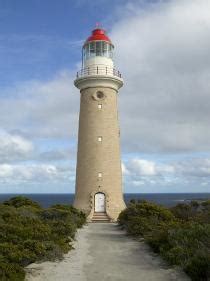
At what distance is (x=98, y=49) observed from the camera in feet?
91.9

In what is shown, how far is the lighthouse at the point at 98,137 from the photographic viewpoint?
27.0m

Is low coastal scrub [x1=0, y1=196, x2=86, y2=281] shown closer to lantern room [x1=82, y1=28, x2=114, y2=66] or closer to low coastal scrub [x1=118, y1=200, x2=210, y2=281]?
low coastal scrub [x1=118, y1=200, x2=210, y2=281]

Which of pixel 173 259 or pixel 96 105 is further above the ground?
pixel 96 105

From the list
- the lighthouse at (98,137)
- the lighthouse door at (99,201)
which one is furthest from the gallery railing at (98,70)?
the lighthouse door at (99,201)

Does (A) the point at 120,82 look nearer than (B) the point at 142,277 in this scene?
No

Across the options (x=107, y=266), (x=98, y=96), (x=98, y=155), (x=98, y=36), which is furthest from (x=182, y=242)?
(x=98, y=36)

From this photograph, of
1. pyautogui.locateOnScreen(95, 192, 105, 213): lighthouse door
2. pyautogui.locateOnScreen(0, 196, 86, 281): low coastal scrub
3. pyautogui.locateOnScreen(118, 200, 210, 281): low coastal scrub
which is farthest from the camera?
pyautogui.locateOnScreen(95, 192, 105, 213): lighthouse door

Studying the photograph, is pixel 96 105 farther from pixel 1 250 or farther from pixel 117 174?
pixel 1 250

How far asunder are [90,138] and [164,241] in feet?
45.5

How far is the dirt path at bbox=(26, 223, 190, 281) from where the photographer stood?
399 inches

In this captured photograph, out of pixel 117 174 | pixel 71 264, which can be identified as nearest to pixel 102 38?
pixel 117 174

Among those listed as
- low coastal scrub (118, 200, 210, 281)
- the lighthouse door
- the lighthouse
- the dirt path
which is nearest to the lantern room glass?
the lighthouse

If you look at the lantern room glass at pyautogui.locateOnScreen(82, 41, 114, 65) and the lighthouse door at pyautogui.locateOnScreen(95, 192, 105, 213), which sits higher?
the lantern room glass at pyautogui.locateOnScreen(82, 41, 114, 65)

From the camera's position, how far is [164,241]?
14.1 meters
